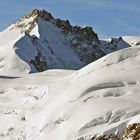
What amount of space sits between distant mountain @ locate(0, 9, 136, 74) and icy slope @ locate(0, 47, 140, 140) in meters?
52.1

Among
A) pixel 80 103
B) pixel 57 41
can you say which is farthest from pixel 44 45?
pixel 80 103

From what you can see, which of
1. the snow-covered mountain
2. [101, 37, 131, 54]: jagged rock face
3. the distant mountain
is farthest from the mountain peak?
the snow-covered mountain

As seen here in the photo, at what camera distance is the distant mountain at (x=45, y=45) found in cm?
9787

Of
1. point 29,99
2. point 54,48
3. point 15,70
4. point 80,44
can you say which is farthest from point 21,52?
point 29,99

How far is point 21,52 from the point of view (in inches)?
3949

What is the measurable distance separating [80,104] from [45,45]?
92.4m

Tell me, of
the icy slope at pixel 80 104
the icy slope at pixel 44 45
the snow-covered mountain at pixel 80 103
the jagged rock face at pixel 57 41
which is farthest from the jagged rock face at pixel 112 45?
the icy slope at pixel 80 104

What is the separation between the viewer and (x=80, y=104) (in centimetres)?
2783

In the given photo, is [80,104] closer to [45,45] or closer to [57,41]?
[45,45]

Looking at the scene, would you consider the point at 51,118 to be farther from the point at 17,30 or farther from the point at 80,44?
Answer: the point at 80,44

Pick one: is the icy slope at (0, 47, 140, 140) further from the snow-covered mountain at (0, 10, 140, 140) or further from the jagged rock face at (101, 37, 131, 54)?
the jagged rock face at (101, 37, 131, 54)

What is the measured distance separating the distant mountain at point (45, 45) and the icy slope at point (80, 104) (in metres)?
52.1

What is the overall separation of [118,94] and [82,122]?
11.6 ft

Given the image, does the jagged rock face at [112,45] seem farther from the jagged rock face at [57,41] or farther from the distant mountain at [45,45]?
the jagged rock face at [57,41]
